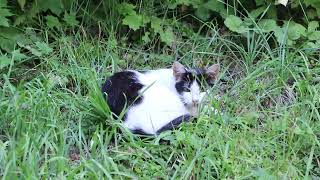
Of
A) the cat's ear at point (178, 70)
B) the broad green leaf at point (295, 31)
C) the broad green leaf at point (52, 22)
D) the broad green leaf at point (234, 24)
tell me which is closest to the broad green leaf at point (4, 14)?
the broad green leaf at point (52, 22)

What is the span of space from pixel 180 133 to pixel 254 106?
A: 661mm

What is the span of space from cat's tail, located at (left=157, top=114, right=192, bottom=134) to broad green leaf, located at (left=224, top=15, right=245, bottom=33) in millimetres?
1060

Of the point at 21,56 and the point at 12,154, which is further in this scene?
the point at 21,56

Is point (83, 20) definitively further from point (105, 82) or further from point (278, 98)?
point (278, 98)

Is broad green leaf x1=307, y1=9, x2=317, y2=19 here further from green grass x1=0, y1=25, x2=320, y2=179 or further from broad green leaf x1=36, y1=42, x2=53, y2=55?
broad green leaf x1=36, y1=42, x2=53, y2=55

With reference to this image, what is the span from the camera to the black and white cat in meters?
3.55

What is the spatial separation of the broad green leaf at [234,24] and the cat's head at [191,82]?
0.71 meters

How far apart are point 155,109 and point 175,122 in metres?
0.14

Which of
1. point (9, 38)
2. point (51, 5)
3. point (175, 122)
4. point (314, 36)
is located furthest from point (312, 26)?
point (9, 38)

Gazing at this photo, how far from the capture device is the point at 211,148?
10.6 ft

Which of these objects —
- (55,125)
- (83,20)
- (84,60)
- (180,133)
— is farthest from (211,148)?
(83,20)

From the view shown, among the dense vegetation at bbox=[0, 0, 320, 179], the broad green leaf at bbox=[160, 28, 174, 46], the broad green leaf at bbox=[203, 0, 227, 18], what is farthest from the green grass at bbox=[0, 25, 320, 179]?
the broad green leaf at bbox=[203, 0, 227, 18]

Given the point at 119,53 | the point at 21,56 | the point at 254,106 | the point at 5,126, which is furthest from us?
the point at 119,53

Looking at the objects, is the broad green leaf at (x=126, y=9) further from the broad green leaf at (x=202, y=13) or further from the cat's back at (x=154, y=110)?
the cat's back at (x=154, y=110)
